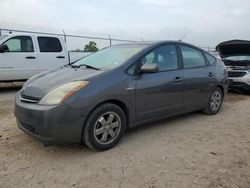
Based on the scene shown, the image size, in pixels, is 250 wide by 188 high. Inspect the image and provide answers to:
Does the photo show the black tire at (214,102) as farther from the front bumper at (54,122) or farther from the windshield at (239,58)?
the windshield at (239,58)

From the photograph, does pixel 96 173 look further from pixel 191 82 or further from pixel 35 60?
pixel 35 60

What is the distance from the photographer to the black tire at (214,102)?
5.95 metres

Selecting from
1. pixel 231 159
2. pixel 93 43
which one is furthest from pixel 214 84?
pixel 93 43

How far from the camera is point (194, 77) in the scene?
536cm

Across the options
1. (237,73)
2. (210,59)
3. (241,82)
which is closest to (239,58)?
(237,73)

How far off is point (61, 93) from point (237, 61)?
7.28 meters

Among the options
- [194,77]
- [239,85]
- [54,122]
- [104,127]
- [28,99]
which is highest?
[194,77]

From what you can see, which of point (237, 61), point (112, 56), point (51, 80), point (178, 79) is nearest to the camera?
point (51, 80)

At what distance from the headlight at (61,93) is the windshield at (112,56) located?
2.43 feet

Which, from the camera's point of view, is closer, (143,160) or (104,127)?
(143,160)

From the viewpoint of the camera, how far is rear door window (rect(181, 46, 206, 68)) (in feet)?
17.4

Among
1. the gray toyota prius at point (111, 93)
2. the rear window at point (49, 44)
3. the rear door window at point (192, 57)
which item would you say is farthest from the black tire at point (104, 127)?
the rear window at point (49, 44)

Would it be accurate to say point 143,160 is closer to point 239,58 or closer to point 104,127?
point 104,127

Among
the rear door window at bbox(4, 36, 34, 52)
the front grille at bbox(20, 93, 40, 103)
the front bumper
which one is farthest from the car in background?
the front grille at bbox(20, 93, 40, 103)
